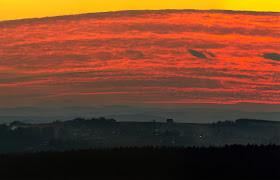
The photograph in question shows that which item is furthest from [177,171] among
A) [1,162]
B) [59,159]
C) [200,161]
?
[1,162]

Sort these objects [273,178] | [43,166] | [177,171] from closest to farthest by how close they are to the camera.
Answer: [273,178] < [177,171] < [43,166]

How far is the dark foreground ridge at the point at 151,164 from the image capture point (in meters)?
69.6

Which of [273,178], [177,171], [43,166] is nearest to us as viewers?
[273,178]

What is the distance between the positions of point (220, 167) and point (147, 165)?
7.50m

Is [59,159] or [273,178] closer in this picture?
[273,178]

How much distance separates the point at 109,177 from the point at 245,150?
16.3 m

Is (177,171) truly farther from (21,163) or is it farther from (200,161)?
(21,163)

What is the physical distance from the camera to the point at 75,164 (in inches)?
2940

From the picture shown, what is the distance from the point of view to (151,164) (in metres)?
74.4

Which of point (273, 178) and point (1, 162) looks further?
point (1, 162)

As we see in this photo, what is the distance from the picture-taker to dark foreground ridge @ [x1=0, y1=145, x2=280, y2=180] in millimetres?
69625

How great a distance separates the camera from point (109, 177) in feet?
225

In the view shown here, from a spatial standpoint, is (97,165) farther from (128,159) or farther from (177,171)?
(177,171)

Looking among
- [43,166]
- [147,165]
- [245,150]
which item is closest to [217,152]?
[245,150]
